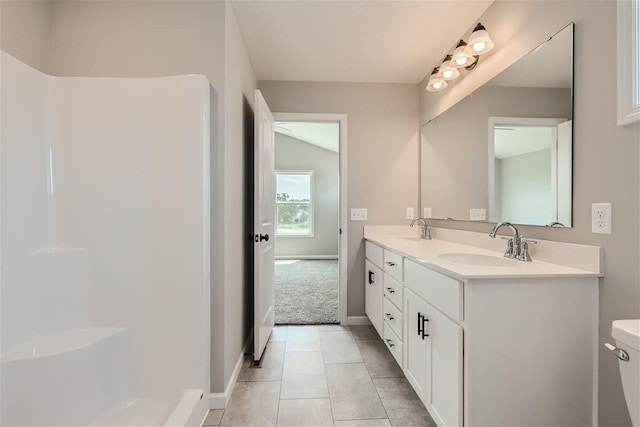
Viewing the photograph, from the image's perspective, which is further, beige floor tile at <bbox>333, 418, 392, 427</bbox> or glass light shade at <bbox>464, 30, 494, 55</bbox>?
glass light shade at <bbox>464, 30, 494, 55</bbox>

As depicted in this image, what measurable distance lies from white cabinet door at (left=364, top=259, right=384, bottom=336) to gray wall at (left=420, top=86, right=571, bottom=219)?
72cm

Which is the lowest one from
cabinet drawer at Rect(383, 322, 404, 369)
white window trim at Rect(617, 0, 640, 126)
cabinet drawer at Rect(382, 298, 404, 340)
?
cabinet drawer at Rect(383, 322, 404, 369)

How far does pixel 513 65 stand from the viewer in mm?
1575

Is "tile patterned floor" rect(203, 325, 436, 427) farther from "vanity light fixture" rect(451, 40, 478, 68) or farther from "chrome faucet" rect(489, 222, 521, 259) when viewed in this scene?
"vanity light fixture" rect(451, 40, 478, 68)

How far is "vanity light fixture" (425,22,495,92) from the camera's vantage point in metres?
1.70

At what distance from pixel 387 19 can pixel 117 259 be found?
6.95ft

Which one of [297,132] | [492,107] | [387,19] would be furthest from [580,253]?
[297,132]

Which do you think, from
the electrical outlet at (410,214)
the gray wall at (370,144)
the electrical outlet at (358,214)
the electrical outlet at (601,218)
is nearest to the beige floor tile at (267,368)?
the gray wall at (370,144)

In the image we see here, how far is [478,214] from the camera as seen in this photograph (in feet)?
6.27

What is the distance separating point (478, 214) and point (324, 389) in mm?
1491

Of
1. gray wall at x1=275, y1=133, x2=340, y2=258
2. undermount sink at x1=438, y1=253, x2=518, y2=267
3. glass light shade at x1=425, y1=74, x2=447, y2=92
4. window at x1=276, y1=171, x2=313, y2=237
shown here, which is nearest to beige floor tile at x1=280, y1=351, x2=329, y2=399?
undermount sink at x1=438, y1=253, x2=518, y2=267

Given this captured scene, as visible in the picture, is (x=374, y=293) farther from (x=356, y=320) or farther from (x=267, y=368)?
(x=267, y=368)

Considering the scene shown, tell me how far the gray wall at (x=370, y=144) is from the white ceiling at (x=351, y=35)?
0.13 meters

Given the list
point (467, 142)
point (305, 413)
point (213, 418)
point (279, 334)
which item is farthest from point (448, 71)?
point (213, 418)
